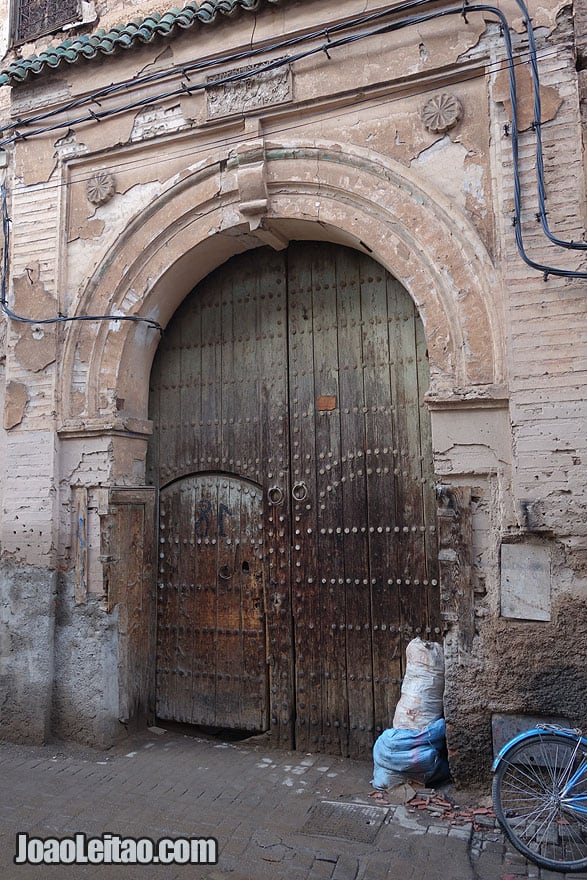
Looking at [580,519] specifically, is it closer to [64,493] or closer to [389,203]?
[389,203]

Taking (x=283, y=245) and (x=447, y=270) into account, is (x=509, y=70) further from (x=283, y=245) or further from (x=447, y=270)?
(x=283, y=245)

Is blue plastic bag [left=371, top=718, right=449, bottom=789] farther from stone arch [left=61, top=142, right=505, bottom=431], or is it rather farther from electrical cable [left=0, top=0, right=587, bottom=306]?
electrical cable [left=0, top=0, right=587, bottom=306]

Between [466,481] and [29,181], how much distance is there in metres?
4.01

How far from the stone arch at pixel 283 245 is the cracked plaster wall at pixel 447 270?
0.22ft

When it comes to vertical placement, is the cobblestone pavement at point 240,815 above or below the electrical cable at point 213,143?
below

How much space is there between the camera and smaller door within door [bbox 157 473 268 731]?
15.8 ft

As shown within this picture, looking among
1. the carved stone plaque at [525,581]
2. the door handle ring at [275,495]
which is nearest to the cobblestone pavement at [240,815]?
the carved stone plaque at [525,581]

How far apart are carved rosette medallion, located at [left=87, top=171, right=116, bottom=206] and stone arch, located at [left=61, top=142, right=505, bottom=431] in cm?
34

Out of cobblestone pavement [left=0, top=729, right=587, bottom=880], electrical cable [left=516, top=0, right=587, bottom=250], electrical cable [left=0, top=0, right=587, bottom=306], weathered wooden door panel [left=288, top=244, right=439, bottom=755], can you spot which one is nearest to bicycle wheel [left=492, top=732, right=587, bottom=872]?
cobblestone pavement [left=0, top=729, right=587, bottom=880]

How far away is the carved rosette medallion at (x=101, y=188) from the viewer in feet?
16.5

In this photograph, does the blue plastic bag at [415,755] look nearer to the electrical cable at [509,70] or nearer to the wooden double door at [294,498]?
the wooden double door at [294,498]

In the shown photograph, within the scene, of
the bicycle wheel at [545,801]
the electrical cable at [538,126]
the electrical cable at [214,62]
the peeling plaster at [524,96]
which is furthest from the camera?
the electrical cable at [214,62]

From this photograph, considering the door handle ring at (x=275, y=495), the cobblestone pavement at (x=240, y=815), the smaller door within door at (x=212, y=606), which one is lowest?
the cobblestone pavement at (x=240, y=815)

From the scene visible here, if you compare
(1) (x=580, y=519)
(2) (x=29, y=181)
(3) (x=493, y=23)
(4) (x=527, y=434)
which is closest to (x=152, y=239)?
(2) (x=29, y=181)
